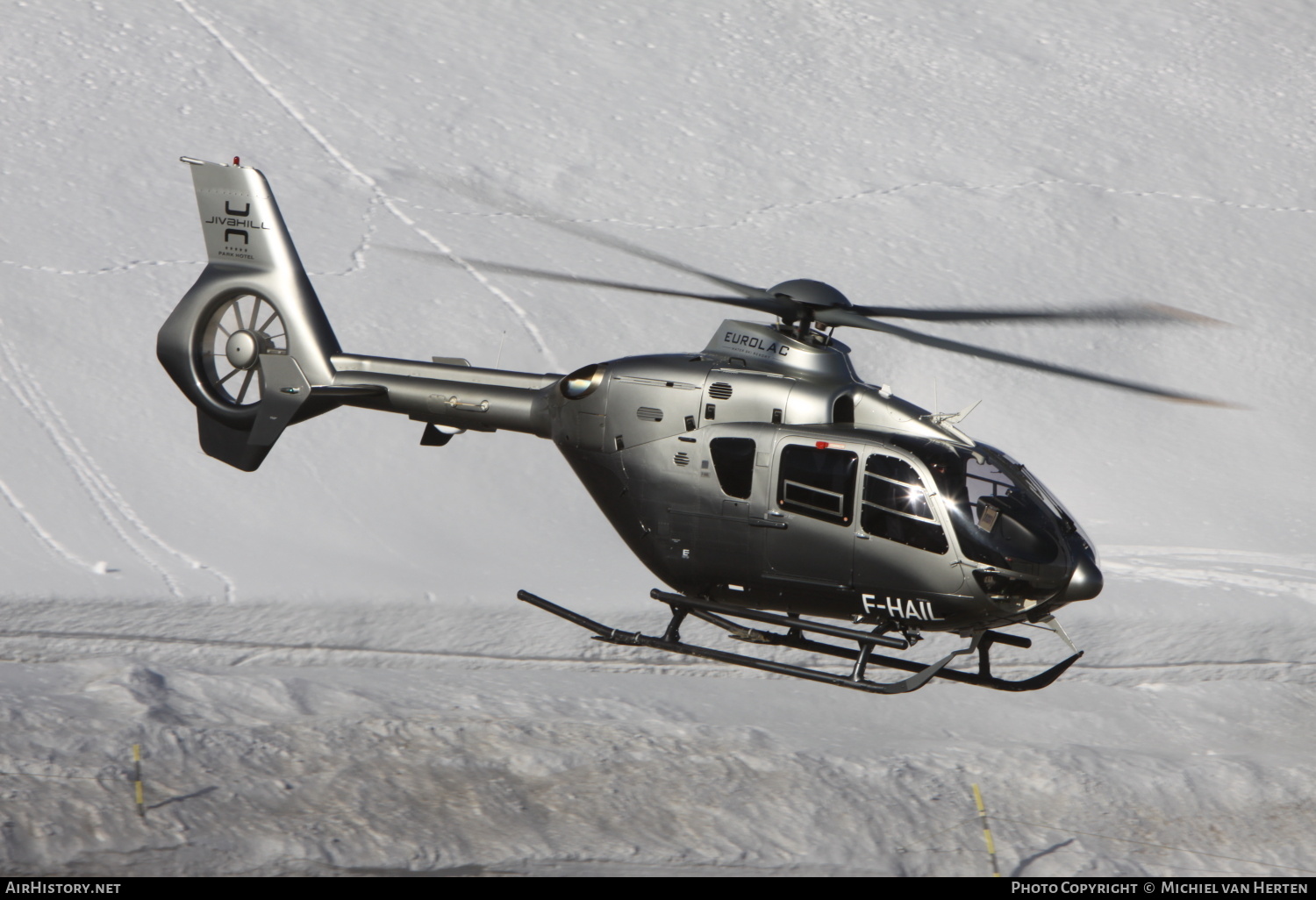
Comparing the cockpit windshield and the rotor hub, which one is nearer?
the cockpit windshield

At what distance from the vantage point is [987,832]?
15.8 metres

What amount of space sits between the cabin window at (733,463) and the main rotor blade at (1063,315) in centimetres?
138

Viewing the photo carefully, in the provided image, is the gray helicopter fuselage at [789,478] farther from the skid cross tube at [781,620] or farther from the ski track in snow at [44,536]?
the ski track in snow at [44,536]

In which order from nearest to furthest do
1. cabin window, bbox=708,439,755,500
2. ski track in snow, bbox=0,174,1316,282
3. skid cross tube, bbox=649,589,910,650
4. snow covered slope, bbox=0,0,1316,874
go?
skid cross tube, bbox=649,589,910,650 → cabin window, bbox=708,439,755,500 → snow covered slope, bbox=0,0,1316,874 → ski track in snow, bbox=0,174,1316,282

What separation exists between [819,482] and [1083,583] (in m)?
2.04

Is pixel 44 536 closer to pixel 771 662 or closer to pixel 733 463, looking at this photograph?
pixel 733 463

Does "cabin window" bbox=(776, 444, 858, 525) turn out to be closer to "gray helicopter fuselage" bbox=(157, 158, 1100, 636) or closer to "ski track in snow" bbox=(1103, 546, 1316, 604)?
"gray helicopter fuselage" bbox=(157, 158, 1100, 636)

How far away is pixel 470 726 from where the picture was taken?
16156 millimetres

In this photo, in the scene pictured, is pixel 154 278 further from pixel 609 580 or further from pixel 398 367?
pixel 398 367

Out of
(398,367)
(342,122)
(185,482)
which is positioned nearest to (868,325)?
(398,367)

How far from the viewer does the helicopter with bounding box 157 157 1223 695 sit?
947 cm

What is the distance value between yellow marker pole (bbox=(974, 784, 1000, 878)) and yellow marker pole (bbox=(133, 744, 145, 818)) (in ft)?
31.4

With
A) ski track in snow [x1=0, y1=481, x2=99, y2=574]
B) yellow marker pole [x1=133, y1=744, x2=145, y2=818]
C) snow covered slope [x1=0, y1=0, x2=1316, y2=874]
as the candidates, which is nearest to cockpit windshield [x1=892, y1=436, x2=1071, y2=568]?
snow covered slope [x1=0, y1=0, x2=1316, y2=874]

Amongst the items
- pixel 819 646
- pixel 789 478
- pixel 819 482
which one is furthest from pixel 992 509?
pixel 819 646
